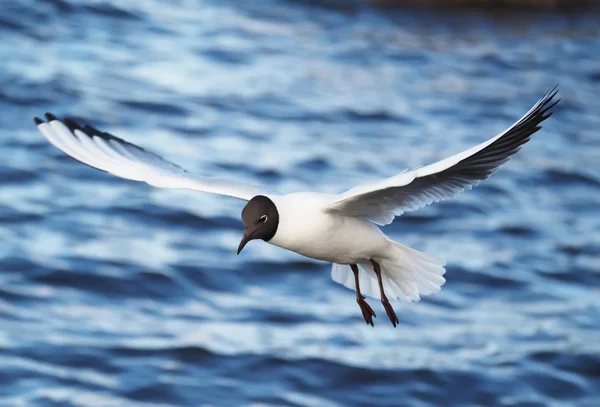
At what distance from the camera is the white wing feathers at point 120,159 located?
21.3 ft

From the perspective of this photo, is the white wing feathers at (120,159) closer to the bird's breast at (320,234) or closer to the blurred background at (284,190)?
the bird's breast at (320,234)

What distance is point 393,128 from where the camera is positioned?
17.0 metres

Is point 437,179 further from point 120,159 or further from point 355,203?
point 120,159

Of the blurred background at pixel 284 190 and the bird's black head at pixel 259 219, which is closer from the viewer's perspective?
the bird's black head at pixel 259 219

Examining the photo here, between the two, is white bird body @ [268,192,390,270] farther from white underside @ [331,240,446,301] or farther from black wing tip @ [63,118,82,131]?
black wing tip @ [63,118,82,131]

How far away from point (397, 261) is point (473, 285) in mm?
7287

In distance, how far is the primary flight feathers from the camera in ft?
18.1

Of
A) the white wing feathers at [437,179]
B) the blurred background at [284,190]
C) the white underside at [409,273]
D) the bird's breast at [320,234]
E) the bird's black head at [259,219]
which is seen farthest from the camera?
the blurred background at [284,190]

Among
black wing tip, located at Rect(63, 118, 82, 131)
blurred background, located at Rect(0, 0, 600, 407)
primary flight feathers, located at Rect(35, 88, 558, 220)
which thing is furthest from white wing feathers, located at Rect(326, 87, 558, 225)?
blurred background, located at Rect(0, 0, 600, 407)

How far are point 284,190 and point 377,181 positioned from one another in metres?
8.63

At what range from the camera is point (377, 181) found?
18.4ft

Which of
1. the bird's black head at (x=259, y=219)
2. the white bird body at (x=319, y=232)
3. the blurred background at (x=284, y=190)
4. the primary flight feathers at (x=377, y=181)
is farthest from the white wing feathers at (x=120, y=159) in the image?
the blurred background at (x=284, y=190)

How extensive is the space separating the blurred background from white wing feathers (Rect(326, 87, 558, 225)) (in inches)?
216

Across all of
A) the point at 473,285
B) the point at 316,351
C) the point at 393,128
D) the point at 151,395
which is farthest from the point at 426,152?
the point at 151,395
